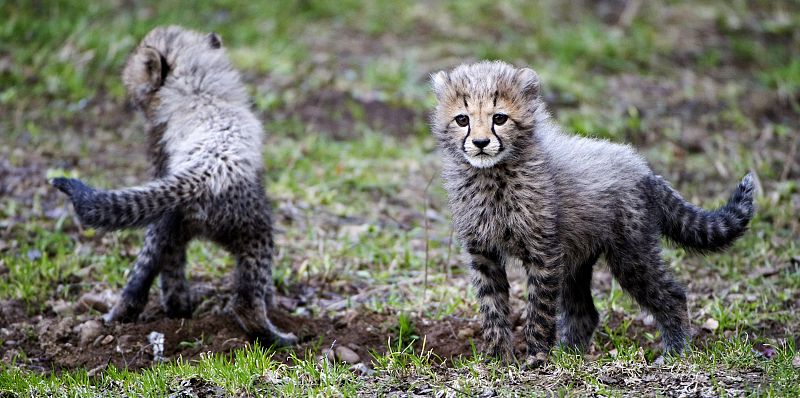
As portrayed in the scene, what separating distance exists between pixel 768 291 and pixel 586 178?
198 cm

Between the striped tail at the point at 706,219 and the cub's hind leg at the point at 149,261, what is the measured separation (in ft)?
9.39

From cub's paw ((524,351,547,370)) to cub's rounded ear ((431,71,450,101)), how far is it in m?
1.42

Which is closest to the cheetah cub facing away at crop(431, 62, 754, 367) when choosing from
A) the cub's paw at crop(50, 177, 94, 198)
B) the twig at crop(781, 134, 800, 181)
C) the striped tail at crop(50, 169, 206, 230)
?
the striped tail at crop(50, 169, 206, 230)

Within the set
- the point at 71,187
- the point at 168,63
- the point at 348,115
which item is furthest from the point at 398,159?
the point at 71,187

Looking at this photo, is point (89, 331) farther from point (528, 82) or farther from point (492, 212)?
point (528, 82)

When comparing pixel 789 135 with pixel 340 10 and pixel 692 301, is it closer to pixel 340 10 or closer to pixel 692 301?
pixel 692 301

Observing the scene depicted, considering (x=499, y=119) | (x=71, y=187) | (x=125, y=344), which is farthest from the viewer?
(x=125, y=344)

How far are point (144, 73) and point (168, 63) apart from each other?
7.7 inches

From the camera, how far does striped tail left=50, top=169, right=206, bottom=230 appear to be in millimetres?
5098

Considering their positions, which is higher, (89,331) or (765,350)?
(765,350)

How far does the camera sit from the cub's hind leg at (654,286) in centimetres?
535

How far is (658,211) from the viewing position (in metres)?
5.55

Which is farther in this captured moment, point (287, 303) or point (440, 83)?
point (287, 303)

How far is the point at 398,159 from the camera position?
9.20 meters
